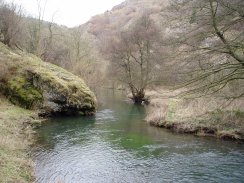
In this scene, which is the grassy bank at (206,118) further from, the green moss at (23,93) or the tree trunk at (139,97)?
the tree trunk at (139,97)

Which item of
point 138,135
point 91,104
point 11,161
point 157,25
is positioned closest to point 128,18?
point 157,25

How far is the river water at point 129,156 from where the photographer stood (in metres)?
12.2

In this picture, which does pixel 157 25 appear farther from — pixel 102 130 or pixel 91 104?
pixel 102 130

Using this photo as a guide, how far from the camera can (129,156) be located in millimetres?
14969

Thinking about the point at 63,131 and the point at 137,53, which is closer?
the point at 63,131

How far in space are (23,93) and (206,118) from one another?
46.1 ft

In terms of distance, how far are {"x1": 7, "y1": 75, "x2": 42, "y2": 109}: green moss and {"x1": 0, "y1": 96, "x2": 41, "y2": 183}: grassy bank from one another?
258cm

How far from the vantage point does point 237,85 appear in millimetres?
16062

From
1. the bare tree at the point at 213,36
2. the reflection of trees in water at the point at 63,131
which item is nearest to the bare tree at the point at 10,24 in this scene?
the reflection of trees in water at the point at 63,131

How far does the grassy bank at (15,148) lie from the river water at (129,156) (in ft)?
2.12

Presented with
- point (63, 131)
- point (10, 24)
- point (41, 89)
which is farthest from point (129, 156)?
point (10, 24)

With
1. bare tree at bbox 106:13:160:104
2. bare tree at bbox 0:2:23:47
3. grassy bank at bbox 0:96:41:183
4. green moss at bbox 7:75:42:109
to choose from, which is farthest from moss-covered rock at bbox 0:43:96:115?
bare tree at bbox 106:13:160:104

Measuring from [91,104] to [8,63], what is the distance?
766cm

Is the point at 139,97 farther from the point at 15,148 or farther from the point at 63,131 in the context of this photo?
the point at 15,148
